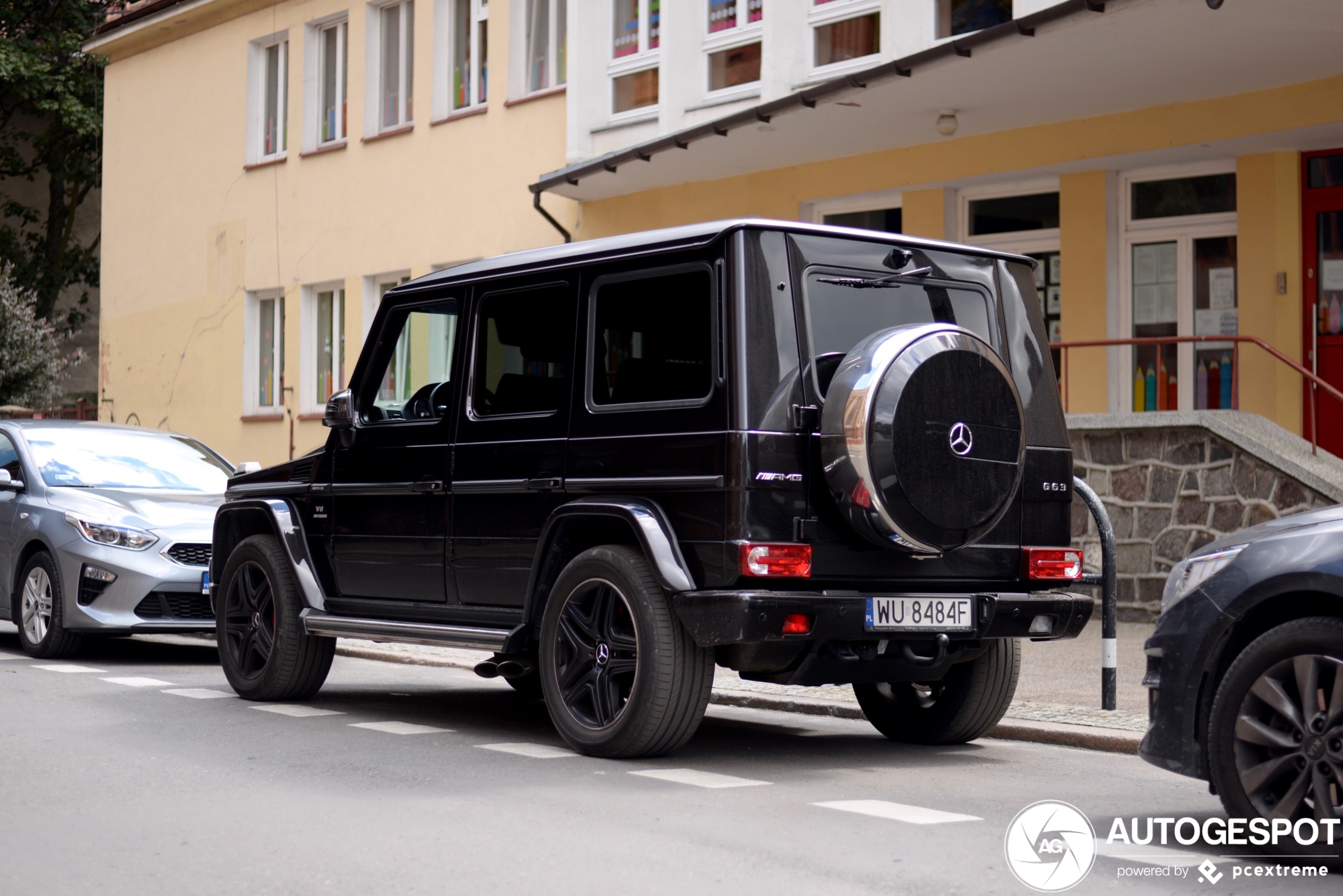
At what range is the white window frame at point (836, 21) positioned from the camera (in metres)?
16.8

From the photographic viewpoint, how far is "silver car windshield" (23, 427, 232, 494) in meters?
12.6

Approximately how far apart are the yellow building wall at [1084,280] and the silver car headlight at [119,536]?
27.8 ft

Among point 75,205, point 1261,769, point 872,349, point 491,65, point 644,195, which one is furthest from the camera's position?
point 75,205

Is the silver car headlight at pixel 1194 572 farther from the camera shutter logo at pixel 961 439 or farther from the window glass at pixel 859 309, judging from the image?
the window glass at pixel 859 309

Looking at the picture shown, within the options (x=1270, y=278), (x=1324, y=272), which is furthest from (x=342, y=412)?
(x=1324, y=272)

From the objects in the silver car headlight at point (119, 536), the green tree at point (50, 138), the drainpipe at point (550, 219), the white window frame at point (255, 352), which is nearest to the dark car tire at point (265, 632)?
the silver car headlight at point (119, 536)

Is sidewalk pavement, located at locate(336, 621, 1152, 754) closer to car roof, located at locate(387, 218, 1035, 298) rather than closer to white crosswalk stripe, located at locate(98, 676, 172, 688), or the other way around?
car roof, located at locate(387, 218, 1035, 298)

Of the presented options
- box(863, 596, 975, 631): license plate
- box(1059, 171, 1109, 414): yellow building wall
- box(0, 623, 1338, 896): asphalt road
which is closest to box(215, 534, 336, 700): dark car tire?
box(0, 623, 1338, 896): asphalt road

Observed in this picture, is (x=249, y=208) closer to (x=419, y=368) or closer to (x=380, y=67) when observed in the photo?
(x=380, y=67)

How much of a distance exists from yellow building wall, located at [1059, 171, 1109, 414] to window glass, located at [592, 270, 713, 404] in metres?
9.30

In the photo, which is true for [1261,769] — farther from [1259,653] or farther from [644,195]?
[644,195]

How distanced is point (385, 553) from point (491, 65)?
14.3 metres

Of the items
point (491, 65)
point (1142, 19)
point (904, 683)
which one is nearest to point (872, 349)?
point (904, 683)

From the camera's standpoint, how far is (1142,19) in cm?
1229
